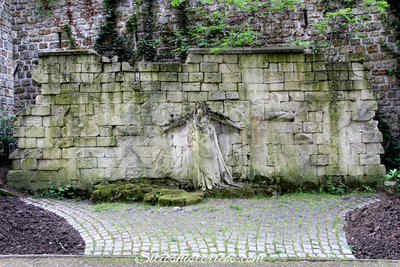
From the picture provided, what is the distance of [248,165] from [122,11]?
8.00 meters

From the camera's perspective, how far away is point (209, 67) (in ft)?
24.5

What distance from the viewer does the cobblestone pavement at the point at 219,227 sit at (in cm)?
407

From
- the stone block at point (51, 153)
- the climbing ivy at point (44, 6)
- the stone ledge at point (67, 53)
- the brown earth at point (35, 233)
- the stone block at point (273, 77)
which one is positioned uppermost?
the climbing ivy at point (44, 6)

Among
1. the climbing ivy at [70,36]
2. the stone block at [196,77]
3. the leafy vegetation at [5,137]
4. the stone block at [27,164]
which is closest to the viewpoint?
the stone block at [27,164]

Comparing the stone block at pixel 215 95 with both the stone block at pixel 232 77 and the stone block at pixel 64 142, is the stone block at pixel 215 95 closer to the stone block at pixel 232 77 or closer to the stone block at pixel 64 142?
the stone block at pixel 232 77

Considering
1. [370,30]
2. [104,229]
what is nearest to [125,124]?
[104,229]

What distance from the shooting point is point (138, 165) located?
24.0 feet

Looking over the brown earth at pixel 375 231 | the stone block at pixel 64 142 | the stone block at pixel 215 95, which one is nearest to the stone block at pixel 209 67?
the stone block at pixel 215 95

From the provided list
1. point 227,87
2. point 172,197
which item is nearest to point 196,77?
point 227,87

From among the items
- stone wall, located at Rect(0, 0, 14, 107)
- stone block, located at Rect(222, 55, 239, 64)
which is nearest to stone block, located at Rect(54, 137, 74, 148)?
stone wall, located at Rect(0, 0, 14, 107)

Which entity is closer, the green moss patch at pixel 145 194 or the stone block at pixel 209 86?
the green moss patch at pixel 145 194

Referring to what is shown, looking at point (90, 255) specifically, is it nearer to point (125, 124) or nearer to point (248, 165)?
point (125, 124)

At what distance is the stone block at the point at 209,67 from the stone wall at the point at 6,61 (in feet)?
20.4

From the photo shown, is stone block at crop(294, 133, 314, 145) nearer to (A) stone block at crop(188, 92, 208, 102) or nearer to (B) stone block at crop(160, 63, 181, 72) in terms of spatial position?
(A) stone block at crop(188, 92, 208, 102)
